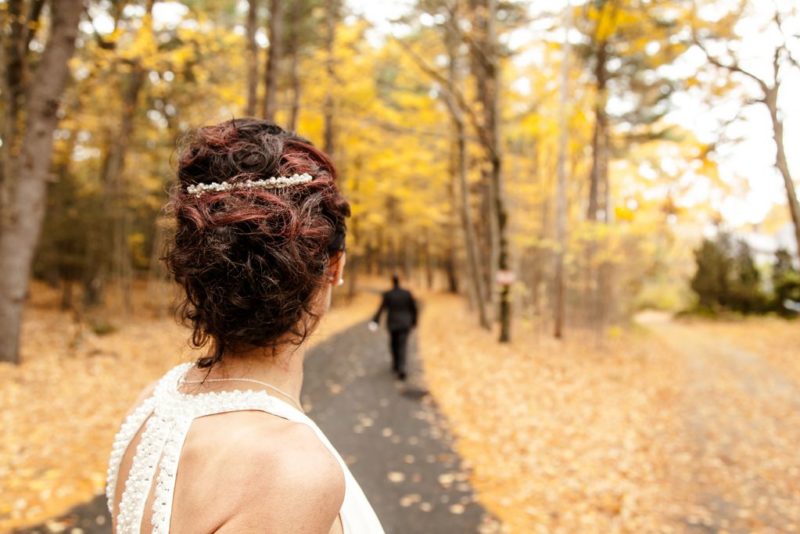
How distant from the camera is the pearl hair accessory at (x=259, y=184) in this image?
3.50 feet

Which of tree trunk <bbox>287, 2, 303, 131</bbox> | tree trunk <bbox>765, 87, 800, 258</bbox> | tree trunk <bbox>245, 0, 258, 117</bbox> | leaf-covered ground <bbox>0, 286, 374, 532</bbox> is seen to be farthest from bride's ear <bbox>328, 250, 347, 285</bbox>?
tree trunk <bbox>287, 2, 303, 131</bbox>

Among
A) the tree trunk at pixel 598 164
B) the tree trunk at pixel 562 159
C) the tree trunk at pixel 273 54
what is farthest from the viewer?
the tree trunk at pixel 598 164

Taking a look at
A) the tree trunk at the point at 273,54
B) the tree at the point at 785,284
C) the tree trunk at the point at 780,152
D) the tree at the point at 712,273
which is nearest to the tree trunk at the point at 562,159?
the tree trunk at the point at 273,54

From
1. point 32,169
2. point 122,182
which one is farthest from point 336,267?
point 122,182

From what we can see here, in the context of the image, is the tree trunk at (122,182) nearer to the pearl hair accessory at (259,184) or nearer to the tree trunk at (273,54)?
the tree trunk at (273,54)

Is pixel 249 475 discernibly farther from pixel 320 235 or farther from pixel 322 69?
pixel 322 69

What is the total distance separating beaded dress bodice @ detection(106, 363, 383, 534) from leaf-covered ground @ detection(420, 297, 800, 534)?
4.10 meters

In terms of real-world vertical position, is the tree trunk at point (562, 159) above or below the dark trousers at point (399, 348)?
above

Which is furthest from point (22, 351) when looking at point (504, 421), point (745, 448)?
point (745, 448)

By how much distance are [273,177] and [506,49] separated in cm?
1600

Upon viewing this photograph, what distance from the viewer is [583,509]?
4992mm

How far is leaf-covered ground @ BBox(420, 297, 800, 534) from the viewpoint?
517cm

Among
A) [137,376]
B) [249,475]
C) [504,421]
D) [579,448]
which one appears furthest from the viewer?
[137,376]

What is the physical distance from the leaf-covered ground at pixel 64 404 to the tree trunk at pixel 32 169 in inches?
36.1
